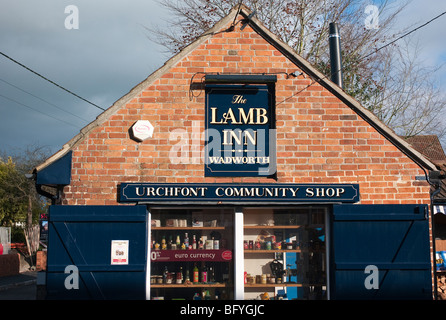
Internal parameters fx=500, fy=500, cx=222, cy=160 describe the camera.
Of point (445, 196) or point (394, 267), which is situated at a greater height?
point (445, 196)

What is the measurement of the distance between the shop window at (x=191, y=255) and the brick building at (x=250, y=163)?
0.04 metres

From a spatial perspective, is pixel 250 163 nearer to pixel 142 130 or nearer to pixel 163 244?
A: pixel 142 130

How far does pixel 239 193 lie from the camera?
888cm

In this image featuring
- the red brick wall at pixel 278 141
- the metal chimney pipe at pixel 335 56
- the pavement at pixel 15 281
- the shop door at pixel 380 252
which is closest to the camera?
the shop door at pixel 380 252

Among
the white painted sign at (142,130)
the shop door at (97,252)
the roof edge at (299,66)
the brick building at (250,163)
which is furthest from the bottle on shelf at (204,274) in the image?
the roof edge at (299,66)

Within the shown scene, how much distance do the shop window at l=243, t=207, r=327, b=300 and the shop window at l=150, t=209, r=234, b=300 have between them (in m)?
0.43

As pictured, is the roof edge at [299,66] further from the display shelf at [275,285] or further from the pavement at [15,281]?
the pavement at [15,281]

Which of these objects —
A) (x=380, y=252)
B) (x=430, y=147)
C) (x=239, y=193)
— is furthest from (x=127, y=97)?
(x=430, y=147)

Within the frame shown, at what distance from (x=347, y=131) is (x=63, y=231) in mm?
5347

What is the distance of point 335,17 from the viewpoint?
2078 cm

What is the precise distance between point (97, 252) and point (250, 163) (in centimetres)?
310

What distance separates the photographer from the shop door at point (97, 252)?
8516 mm
